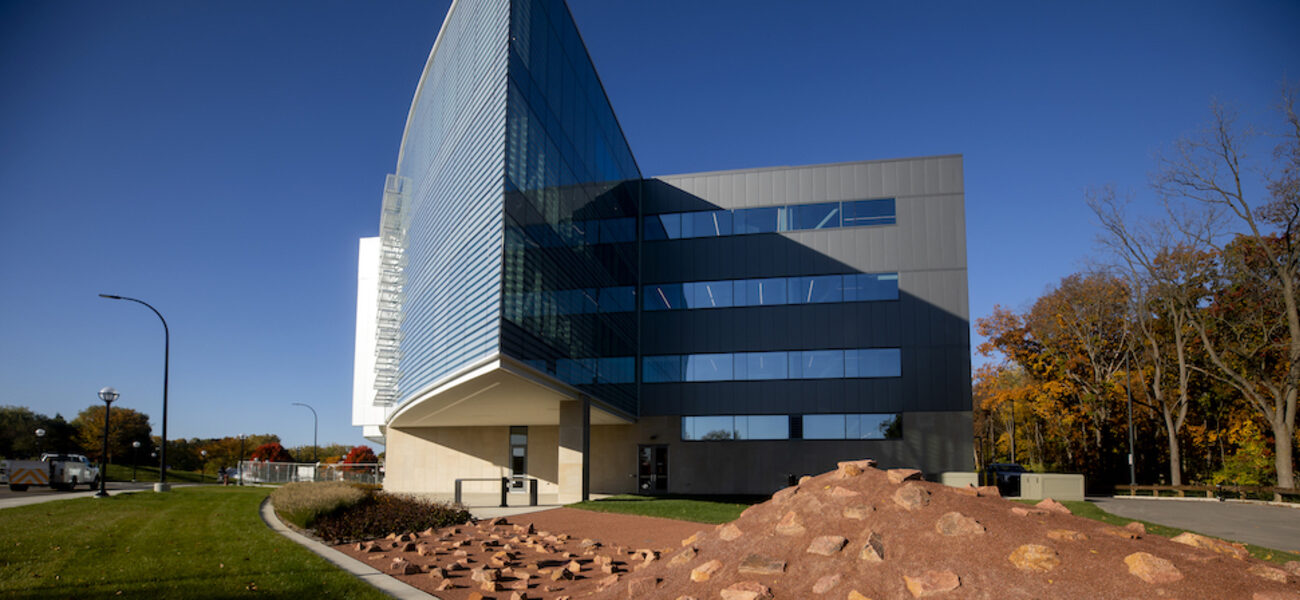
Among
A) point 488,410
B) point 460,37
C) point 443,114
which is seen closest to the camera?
point 460,37

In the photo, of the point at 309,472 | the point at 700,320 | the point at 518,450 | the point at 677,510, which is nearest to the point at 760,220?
the point at 700,320

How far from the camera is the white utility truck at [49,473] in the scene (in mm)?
29172

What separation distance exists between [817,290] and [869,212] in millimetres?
3954

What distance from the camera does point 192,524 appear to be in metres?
15.7

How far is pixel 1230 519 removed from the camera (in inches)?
783

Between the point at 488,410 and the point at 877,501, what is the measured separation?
71.0 feet

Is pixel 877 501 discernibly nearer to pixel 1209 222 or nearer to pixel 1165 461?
pixel 1209 222

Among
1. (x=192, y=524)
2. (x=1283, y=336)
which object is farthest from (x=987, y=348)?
(x=192, y=524)

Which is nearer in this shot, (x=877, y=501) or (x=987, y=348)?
(x=877, y=501)

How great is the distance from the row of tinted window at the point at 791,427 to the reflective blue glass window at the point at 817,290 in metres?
4.72

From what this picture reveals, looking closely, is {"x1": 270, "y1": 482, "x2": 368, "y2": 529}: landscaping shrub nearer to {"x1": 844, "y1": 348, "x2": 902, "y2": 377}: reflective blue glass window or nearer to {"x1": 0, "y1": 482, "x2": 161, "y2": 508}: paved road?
{"x1": 0, "y1": 482, "x2": 161, "y2": 508}: paved road

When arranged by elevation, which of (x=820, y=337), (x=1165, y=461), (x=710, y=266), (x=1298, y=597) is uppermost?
(x=710, y=266)

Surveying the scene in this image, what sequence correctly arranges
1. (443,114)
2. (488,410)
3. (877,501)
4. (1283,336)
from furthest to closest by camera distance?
(1283,336), (488,410), (443,114), (877,501)

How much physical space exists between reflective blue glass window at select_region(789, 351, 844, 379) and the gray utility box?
26.0 feet
